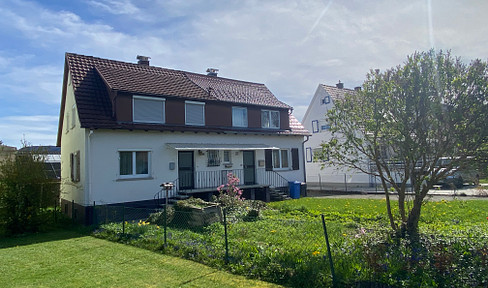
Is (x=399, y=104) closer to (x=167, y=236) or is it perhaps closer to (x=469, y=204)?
(x=167, y=236)

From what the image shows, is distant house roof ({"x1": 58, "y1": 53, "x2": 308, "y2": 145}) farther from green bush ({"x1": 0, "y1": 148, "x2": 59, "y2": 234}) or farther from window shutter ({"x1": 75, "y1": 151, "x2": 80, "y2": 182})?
green bush ({"x1": 0, "y1": 148, "x2": 59, "y2": 234})

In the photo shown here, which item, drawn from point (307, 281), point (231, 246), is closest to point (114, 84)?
point (231, 246)

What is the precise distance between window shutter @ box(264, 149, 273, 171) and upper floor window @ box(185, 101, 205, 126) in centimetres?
448

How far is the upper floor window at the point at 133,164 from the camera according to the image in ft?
49.6

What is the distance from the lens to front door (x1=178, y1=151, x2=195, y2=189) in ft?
55.6

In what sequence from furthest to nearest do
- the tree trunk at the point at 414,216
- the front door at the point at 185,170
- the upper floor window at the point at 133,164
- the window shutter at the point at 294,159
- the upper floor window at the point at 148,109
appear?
the window shutter at the point at 294,159
the front door at the point at 185,170
the upper floor window at the point at 148,109
the upper floor window at the point at 133,164
the tree trunk at the point at 414,216

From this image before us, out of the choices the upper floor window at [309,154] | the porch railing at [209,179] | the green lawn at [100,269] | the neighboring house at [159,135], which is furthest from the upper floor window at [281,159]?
the green lawn at [100,269]

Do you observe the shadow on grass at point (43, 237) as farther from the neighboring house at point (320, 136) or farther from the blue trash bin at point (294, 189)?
the neighboring house at point (320, 136)

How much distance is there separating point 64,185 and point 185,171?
6672mm

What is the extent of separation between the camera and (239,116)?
64.8 ft

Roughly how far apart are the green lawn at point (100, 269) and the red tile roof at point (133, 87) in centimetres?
614

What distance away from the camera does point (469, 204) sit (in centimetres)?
1358

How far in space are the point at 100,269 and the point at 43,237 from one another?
601cm

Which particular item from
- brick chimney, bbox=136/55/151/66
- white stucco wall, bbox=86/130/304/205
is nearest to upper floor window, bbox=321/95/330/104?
white stucco wall, bbox=86/130/304/205
